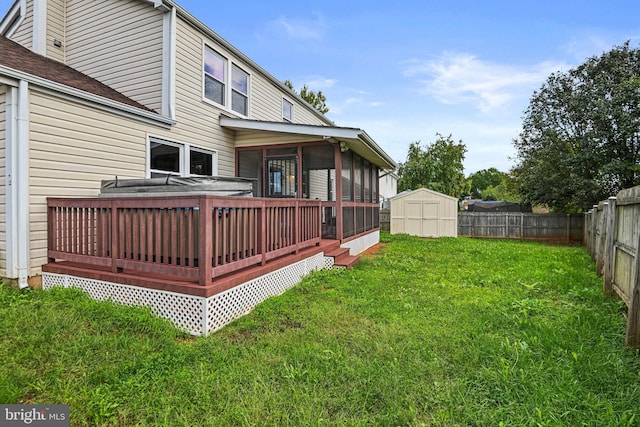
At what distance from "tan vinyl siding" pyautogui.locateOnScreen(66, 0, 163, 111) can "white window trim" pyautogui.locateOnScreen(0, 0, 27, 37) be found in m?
1.01

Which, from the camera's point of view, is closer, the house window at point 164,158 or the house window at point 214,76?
the house window at point 164,158

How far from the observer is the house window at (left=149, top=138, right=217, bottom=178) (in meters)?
6.27

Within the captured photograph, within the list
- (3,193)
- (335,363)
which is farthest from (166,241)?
(3,193)

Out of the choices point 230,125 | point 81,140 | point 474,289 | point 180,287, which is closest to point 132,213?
point 180,287

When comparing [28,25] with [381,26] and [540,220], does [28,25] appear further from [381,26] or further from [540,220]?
[540,220]

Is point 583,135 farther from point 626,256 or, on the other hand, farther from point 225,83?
point 225,83

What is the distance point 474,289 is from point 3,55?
8.37 metres

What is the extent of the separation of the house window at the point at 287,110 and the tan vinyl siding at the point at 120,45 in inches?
190

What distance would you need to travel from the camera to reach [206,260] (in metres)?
3.26

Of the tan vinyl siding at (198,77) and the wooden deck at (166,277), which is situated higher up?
the tan vinyl siding at (198,77)

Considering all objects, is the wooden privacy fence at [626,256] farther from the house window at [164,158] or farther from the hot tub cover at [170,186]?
Answer: the house window at [164,158]

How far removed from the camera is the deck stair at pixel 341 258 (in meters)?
6.36

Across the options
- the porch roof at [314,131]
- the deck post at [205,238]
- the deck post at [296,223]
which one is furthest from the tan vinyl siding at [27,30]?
the deck post at [205,238]

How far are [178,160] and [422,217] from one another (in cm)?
1093
